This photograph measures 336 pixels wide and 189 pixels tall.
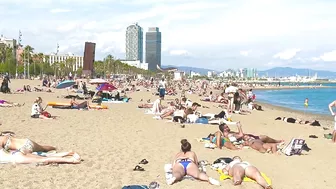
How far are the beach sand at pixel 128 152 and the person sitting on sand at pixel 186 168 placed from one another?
117 mm

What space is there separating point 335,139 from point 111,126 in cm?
684

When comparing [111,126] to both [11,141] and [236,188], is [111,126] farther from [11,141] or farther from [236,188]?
[236,188]

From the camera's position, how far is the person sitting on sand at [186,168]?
7.05 metres

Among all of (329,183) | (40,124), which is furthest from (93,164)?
(40,124)

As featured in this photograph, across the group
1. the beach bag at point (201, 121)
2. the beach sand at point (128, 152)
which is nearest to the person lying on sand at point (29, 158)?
the beach sand at point (128, 152)

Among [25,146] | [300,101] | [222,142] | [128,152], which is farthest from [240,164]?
[300,101]

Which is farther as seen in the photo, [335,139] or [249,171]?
[335,139]

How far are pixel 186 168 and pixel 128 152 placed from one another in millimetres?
2497

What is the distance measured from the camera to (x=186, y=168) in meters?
7.31

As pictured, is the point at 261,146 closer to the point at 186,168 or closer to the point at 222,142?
the point at 222,142

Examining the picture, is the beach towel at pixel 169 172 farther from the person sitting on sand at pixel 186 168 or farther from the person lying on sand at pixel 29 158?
the person lying on sand at pixel 29 158

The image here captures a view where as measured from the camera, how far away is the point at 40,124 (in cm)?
1321

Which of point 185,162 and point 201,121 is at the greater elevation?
point 185,162

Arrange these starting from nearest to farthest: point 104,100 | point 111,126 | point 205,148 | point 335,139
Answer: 1. point 205,148
2. point 335,139
3. point 111,126
4. point 104,100
